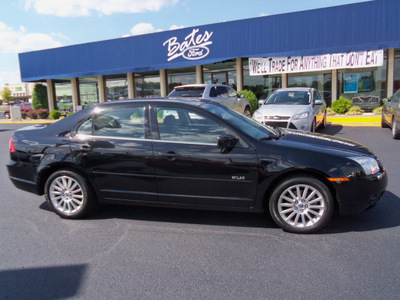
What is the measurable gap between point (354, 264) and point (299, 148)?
131 cm

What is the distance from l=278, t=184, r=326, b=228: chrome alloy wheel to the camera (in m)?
3.78

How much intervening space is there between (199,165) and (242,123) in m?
0.86

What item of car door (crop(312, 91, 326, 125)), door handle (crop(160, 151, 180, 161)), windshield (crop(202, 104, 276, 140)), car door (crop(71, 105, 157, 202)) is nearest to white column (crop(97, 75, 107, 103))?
car door (crop(312, 91, 326, 125))

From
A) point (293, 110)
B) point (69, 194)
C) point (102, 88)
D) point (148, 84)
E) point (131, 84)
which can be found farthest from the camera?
point (102, 88)

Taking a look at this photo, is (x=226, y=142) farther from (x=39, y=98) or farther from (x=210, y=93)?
(x=39, y=98)

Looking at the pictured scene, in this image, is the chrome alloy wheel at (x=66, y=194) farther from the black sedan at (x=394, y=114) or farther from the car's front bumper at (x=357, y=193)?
the black sedan at (x=394, y=114)

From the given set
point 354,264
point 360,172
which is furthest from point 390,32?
point 354,264

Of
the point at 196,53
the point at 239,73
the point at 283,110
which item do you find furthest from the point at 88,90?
the point at 283,110

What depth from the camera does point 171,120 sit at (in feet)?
13.8

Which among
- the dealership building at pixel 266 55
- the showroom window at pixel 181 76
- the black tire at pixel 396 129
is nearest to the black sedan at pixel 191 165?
the black tire at pixel 396 129

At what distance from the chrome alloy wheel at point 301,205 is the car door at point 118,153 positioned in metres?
1.56

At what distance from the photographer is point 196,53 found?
19.1 metres

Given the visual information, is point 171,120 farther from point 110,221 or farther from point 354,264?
point 354,264

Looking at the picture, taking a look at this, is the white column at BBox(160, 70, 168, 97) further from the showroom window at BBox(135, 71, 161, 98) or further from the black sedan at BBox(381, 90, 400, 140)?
the black sedan at BBox(381, 90, 400, 140)
